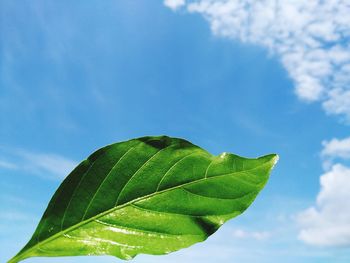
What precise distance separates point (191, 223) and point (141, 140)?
0.39 m

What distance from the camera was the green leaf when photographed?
159cm

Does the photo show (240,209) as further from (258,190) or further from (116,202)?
(116,202)

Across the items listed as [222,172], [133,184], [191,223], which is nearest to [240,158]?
[222,172]

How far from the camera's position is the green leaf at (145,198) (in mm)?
1594

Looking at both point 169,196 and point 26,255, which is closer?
point 26,255

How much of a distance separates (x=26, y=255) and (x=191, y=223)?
64 centimetres

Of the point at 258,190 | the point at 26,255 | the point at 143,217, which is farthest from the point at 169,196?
the point at 26,255

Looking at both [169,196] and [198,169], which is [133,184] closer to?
[169,196]

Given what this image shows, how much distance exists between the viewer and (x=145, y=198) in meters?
1.67

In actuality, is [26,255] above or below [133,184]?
below

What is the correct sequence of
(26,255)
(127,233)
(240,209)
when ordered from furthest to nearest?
(240,209) < (127,233) < (26,255)

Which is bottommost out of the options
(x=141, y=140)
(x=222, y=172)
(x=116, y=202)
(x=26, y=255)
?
(x=26, y=255)

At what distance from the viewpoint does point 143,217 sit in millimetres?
1666

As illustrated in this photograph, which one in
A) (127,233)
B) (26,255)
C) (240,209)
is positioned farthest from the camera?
(240,209)
